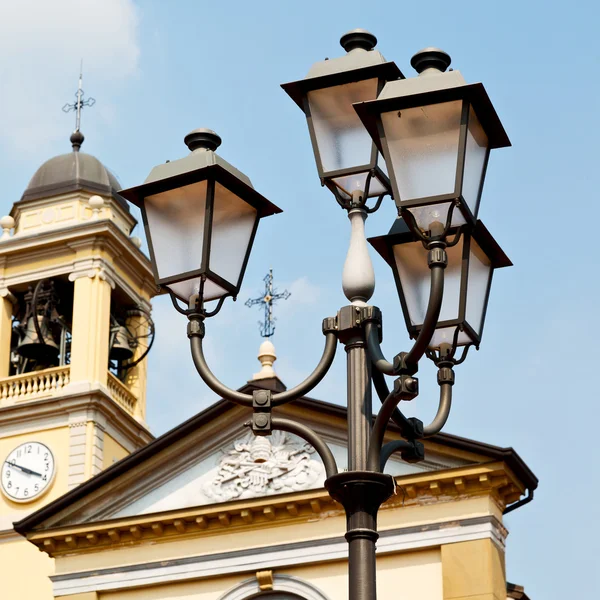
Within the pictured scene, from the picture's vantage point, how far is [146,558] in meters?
18.8

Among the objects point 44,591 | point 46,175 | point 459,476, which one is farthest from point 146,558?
point 46,175

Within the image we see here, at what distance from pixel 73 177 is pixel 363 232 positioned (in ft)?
83.6

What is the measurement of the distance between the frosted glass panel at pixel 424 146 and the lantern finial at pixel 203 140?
150 cm

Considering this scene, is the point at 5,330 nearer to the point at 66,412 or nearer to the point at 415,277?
the point at 66,412

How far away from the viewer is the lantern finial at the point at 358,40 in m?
7.46

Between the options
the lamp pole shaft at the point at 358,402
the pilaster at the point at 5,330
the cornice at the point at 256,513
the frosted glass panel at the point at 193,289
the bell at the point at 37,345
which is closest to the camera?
the lamp pole shaft at the point at 358,402

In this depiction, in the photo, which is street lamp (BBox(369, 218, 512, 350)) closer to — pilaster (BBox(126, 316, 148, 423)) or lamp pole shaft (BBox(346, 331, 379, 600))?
lamp pole shaft (BBox(346, 331, 379, 600))

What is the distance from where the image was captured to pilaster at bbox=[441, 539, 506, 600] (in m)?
16.9

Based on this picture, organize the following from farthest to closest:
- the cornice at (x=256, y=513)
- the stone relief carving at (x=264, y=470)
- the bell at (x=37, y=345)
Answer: the bell at (x=37, y=345) < the stone relief carving at (x=264, y=470) < the cornice at (x=256, y=513)

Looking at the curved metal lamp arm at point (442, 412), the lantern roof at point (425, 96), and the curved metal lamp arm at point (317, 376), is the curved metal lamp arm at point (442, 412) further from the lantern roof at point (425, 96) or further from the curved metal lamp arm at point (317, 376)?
the lantern roof at point (425, 96)

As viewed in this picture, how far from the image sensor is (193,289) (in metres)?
7.29

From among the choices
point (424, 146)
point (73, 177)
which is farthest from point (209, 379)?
point (73, 177)

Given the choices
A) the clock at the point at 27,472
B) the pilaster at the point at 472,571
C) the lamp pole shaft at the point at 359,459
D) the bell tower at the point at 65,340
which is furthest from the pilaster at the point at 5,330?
the lamp pole shaft at the point at 359,459

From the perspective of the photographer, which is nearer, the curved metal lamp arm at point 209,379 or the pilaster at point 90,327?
the curved metal lamp arm at point 209,379
